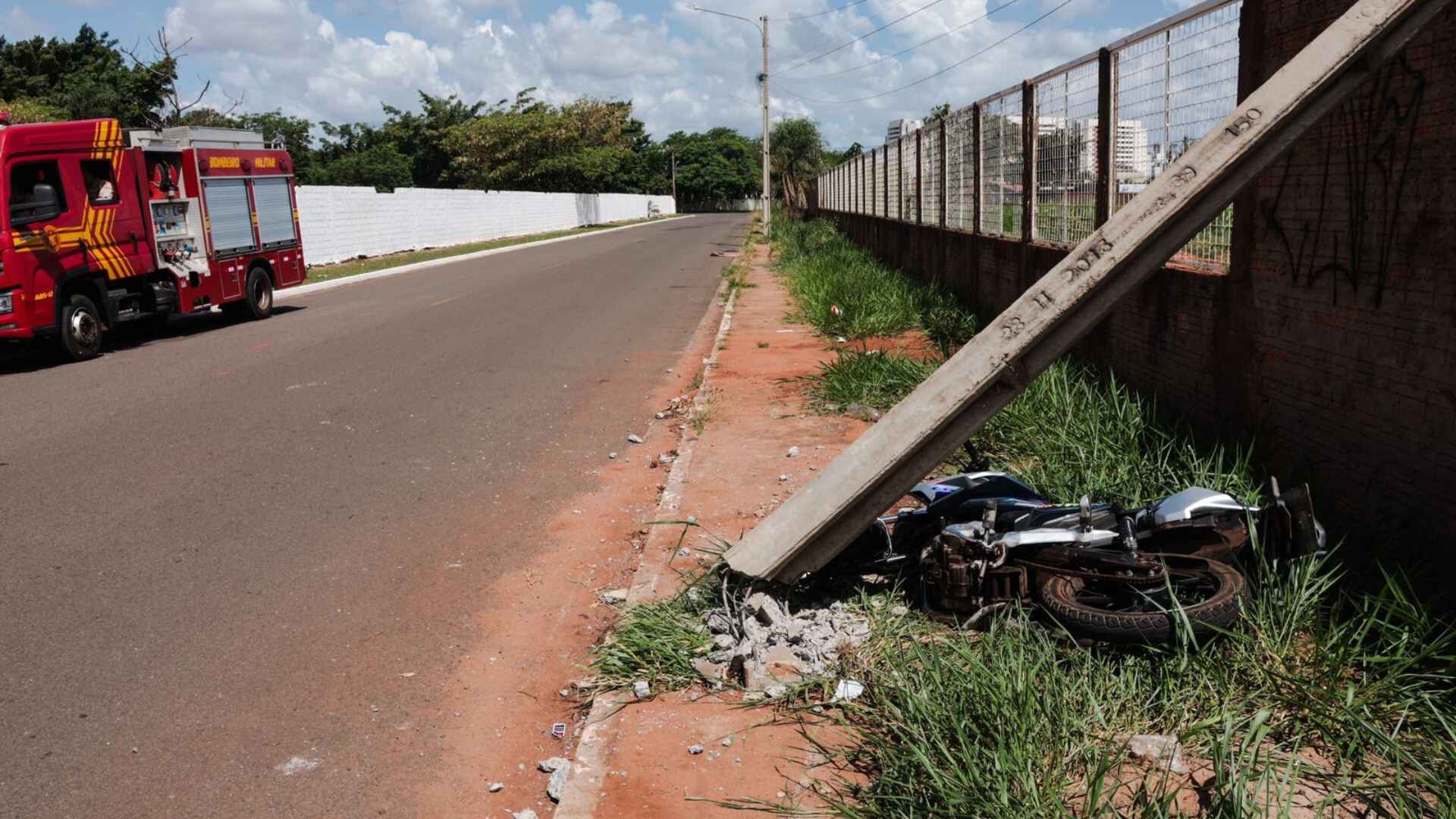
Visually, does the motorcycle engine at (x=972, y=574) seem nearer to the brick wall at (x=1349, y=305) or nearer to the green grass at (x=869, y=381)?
the brick wall at (x=1349, y=305)

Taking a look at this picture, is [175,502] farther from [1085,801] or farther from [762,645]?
[1085,801]

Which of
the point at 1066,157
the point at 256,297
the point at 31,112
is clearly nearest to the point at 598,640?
the point at 1066,157

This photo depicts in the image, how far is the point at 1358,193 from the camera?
462cm

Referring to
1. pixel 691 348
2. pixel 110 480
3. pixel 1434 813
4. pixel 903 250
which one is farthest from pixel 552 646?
pixel 903 250

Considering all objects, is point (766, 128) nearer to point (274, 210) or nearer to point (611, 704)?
point (274, 210)

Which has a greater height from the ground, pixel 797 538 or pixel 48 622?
pixel 797 538

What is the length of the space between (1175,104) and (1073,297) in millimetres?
3284

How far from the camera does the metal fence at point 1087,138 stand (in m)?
6.25

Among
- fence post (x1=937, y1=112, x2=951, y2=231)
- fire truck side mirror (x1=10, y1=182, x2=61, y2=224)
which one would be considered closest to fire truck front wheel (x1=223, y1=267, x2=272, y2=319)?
fire truck side mirror (x1=10, y1=182, x2=61, y2=224)

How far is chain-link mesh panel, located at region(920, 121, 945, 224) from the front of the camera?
15023 millimetres

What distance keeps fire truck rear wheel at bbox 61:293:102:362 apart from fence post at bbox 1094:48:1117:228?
38.0 ft

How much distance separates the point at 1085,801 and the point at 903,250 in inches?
619

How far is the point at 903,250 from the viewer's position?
18.2 metres

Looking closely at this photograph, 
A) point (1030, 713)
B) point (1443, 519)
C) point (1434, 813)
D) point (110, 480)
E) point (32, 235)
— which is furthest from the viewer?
point (32, 235)
